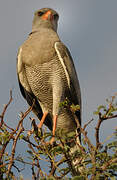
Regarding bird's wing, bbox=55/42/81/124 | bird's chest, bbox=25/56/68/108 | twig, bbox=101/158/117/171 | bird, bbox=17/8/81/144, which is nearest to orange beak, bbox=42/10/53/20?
bird, bbox=17/8/81/144

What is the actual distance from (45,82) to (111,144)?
7.49 feet

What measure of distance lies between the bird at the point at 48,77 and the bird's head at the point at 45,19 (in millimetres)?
560

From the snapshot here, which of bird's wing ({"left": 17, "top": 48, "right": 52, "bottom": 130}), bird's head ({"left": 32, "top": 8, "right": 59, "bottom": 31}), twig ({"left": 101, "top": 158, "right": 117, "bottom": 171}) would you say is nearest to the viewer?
twig ({"left": 101, "top": 158, "right": 117, "bottom": 171})

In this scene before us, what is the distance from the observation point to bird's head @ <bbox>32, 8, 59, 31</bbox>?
5758mm

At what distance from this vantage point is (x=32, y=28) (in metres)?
5.93

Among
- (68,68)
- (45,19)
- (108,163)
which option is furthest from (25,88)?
(108,163)

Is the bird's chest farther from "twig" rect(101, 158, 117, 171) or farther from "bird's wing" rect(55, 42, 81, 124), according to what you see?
"twig" rect(101, 158, 117, 171)

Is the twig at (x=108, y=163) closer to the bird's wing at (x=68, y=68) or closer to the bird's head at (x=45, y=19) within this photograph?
the bird's wing at (x=68, y=68)

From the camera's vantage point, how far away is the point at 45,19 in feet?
19.2

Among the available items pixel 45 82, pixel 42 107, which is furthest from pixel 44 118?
pixel 45 82

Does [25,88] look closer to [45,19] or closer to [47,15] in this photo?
[45,19]

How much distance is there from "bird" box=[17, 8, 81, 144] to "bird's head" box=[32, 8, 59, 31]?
1.84ft

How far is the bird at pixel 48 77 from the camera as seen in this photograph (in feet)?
15.5

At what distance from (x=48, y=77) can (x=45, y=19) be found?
61.9 inches
